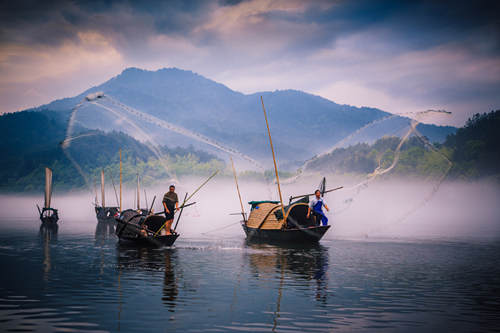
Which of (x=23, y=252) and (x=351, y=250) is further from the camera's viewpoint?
(x=351, y=250)

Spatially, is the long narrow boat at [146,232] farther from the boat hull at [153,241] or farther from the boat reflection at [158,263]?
the boat reflection at [158,263]


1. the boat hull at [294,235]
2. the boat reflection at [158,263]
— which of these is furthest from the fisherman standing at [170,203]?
the boat hull at [294,235]

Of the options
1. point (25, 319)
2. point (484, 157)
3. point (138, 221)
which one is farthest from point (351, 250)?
point (484, 157)

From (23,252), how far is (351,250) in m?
24.1

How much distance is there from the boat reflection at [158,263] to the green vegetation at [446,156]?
10961 centimetres

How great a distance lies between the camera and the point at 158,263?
28.1 meters

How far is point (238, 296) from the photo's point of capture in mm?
19094

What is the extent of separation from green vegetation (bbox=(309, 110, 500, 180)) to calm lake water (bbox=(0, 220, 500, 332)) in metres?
111

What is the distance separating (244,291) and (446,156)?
513ft

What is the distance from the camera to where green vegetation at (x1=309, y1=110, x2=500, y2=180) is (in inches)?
5906

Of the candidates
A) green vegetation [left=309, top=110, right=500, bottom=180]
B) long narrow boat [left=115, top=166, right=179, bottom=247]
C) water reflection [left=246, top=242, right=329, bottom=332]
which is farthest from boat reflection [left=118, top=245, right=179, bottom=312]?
green vegetation [left=309, top=110, right=500, bottom=180]

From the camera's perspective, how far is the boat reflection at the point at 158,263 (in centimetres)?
1900

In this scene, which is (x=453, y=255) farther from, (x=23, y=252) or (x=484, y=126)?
(x=484, y=126)

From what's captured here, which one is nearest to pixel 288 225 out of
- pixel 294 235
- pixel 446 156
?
pixel 294 235
